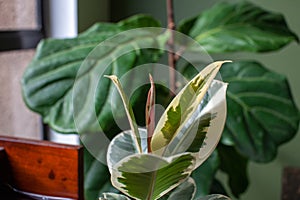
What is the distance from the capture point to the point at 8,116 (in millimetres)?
1256

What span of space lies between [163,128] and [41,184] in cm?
31

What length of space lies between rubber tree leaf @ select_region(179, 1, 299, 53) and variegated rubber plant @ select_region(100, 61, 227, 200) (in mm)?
556

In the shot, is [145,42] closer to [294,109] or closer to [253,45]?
[253,45]

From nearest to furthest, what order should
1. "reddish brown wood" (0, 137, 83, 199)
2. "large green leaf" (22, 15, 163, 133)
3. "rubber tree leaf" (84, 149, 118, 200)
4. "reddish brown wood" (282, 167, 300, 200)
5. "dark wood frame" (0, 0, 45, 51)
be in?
"reddish brown wood" (0, 137, 83, 199) < "large green leaf" (22, 15, 163, 133) < "rubber tree leaf" (84, 149, 118, 200) < "dark wood frame" (0, 0, 45, 51) < "reddish brown wood" (282, 167, 300, 200)

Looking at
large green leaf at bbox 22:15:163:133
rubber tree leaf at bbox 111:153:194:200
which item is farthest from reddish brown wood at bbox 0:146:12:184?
rubber tree leaf at bbox 111:153:194:200

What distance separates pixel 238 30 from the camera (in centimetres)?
108

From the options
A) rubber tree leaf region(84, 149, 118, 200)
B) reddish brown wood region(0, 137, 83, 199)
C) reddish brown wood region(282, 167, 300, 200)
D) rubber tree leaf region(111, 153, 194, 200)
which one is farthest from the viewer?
reddish brown wood region(282, 167, 300, 200)

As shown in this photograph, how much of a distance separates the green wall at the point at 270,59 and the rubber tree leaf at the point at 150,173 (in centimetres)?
114

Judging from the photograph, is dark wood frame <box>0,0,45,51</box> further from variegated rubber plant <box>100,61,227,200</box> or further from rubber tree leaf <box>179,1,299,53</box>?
variegated rubber plant <box>100,61,227,200</box>

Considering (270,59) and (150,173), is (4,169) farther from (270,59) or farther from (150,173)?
(270,59)

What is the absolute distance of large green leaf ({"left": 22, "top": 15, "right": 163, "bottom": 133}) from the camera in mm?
927

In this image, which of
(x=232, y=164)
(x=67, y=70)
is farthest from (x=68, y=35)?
(x=232, y=164)

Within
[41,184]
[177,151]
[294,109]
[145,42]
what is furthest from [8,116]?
[177,151]

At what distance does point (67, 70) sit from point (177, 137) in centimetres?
55
